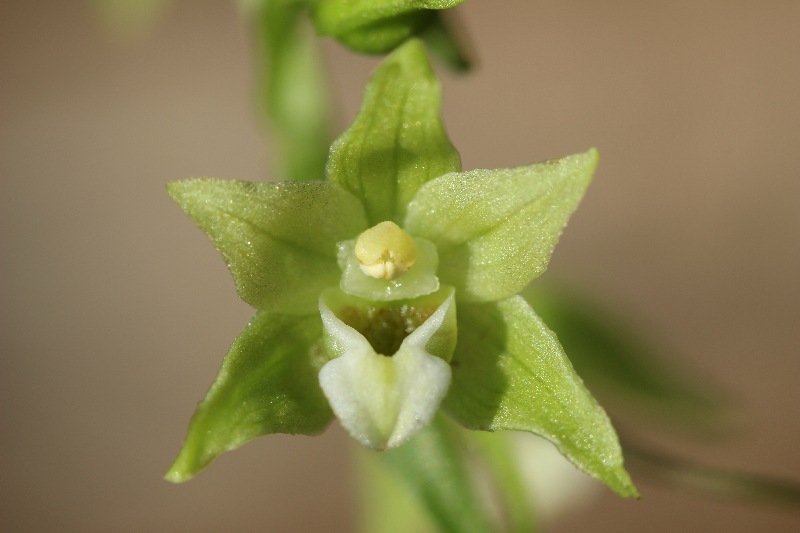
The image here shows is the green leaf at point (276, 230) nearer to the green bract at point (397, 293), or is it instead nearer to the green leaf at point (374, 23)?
the green bract at point (397, 293)

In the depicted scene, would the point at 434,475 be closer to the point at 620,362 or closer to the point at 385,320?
the point at 385,320

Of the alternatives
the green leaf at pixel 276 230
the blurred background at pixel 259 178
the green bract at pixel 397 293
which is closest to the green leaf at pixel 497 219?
the green bract at pixel 397 293

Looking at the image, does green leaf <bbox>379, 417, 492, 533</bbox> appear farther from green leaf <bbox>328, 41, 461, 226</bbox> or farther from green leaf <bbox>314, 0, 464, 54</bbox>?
green leaf <bbox>314, 0, 464, 54</bbox>

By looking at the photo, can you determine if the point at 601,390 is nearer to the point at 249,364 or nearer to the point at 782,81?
the point at 249,364

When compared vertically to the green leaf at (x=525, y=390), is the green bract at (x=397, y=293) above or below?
above

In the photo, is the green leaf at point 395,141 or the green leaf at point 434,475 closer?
the green leaf at point 395,141

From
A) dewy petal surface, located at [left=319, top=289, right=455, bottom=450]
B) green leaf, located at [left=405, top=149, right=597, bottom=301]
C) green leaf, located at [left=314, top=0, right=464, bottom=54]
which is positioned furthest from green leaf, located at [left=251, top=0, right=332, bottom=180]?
dewy petal surface, located at [left=319, top=289, right=455, bottom=450]
